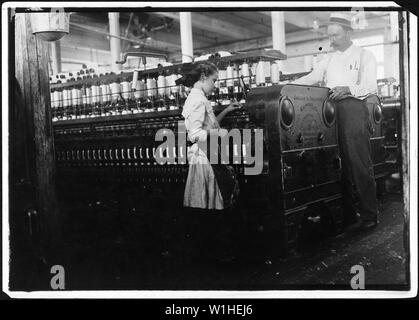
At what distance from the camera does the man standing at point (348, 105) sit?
2771 millimetres

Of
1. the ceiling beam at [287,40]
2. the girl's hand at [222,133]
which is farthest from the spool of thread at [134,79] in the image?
the ceiling beam at [287,40]

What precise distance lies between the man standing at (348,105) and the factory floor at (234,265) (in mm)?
223

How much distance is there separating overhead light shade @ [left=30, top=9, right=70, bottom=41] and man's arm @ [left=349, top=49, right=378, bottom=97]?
1861mm

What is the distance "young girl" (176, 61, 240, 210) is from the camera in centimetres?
257

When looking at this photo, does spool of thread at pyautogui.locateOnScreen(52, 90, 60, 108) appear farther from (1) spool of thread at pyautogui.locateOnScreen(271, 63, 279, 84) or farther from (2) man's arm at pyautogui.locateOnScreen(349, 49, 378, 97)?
(2) man's arm at pyautogui.locateOnScreen(349, 49, 378, 97)

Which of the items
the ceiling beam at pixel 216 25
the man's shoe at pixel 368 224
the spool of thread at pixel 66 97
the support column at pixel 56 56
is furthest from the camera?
the ceiling beam at pixel 216 25

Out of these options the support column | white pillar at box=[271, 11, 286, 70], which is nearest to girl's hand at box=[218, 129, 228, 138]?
white pillar at box=[271, 11, 286, 70]

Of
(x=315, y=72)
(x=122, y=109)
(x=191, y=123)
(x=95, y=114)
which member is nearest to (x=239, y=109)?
(x=191, y=123)

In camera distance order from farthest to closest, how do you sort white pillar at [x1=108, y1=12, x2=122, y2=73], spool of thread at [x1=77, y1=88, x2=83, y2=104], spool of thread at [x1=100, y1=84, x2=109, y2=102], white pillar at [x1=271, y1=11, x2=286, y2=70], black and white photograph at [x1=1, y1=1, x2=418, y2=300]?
1. white pillar at [x1=108, y1=12, x2=122, y2=73]
2. white pillar at [x1=271, y1=11, x2=286, y2=70]
3. spool of thread at [x1=77, y1=88, x2=83, y2=104]
4. spool of thread at [x1=100, y1=84, x2=109, y2=102]
5. black and white photograph at [x1=1, y1=1, x2=418, y2=300]

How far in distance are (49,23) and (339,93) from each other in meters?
1.88

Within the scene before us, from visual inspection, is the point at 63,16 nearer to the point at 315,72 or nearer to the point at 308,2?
the point at 308,2

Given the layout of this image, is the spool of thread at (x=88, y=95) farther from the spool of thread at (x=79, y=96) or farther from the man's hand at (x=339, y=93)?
the man's hand at (x=339, y=93)

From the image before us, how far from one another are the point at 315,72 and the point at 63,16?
1.67 meters

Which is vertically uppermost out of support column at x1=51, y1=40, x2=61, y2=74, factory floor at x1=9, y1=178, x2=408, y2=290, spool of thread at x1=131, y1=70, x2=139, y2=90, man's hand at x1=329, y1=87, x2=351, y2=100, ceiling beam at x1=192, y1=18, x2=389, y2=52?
ceiling beam at x1=192, y1=18, x2=389, y2=52
